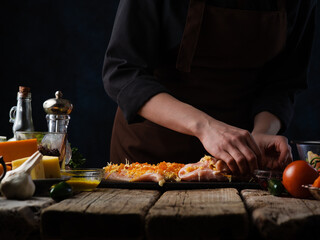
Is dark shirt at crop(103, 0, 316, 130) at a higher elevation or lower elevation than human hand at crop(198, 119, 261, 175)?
higher

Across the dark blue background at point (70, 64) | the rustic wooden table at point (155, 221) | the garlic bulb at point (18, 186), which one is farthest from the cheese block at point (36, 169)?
the dark blue background at point (70, 64)

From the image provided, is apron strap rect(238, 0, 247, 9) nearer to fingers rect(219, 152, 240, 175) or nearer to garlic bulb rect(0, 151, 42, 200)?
fingers rect(219, 152, 240, 175)

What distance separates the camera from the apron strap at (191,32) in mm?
1961

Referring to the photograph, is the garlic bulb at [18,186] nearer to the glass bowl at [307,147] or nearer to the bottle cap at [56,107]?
the bottle cap at [56,107]

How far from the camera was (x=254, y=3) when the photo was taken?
2.09m

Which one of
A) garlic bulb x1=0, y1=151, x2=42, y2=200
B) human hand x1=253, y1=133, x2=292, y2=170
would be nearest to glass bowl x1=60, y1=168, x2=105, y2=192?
garlic bulb x1=0, y1=151, x2=42, y2=200

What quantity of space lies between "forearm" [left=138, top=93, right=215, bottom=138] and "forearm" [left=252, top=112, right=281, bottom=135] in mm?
488

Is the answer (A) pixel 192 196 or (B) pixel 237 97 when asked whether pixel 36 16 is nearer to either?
(B) pixel 237 97

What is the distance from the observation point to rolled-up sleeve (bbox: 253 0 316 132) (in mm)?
2191

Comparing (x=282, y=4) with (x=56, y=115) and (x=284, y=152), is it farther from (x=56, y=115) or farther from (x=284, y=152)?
(x=56, y=115)

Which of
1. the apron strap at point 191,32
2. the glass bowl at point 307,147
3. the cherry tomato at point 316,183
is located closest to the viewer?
the cherry tomato at point 316,183

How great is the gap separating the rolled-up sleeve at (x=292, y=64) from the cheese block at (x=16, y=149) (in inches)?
43.9

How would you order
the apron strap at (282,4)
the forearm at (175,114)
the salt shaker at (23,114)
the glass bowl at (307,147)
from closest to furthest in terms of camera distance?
the forearm at (175,114)
the glass bowl at (307,147)
the salt shaker at (23,114)
the apron strap at (282,4)

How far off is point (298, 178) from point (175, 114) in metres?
0.53
